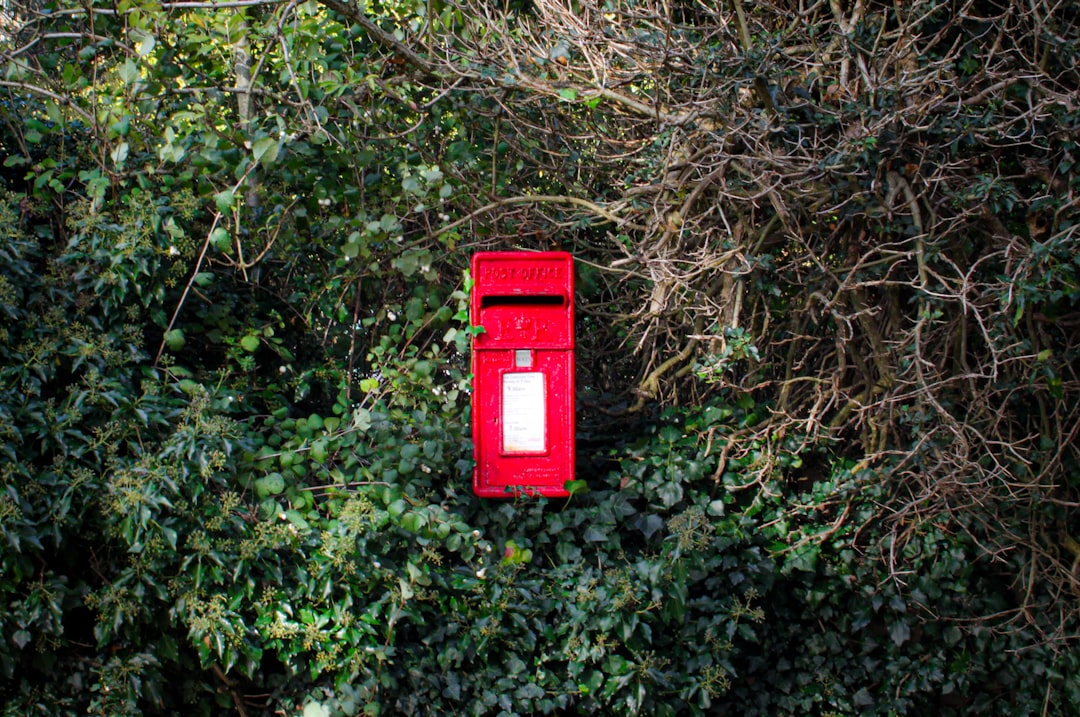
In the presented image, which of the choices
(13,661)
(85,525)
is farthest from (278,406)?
(13,661)

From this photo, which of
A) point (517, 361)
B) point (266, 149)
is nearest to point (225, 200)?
point (266, 149)

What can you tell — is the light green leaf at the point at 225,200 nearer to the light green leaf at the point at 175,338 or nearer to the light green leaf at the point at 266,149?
the light green leaf at the point at 266,149

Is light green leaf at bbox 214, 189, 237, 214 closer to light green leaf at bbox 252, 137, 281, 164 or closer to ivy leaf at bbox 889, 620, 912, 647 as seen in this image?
light green leaf at bbox 252, 137, 281, 164

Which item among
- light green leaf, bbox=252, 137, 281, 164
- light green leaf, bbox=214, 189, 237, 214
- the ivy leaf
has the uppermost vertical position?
light green leaf, bbox=252, 137, 281, 164

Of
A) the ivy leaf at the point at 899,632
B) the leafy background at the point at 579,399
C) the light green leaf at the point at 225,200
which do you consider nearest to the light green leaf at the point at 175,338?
the leafy background at the point at 579,399

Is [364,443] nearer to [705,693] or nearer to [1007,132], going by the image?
[705,693]

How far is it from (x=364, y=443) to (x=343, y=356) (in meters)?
0.98

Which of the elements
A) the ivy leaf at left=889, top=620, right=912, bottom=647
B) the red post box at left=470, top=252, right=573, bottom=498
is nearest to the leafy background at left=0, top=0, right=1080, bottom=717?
the ivy leaf at left=889, top=620, right=912, bottom=647

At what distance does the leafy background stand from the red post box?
16 centimetres

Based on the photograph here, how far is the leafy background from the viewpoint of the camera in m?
3.97

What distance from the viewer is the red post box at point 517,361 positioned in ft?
15.0

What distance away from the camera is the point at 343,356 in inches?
211

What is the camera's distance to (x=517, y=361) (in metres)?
4.57

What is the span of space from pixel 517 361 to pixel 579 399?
1.07 m
